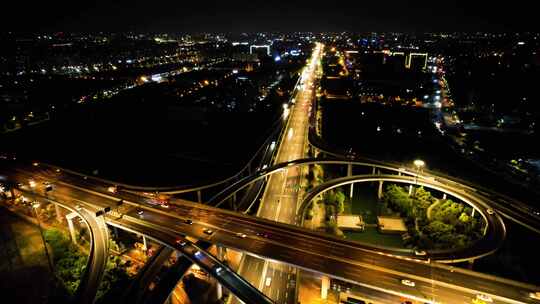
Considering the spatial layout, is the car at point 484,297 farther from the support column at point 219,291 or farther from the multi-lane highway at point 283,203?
the support column at point 219,291

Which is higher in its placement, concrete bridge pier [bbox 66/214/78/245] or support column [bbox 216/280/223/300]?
concrete bridge pier [bbox 66/214/78/245]

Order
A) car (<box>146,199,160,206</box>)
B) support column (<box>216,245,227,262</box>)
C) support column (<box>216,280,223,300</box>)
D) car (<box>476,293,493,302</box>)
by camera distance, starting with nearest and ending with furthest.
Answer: car (<box>476,293,493,302</box>)
support column (<box>216,280,223,300</box>)
support column (<box>216,245,227,262</box>)
car (<box>146,199,160,206</box>)

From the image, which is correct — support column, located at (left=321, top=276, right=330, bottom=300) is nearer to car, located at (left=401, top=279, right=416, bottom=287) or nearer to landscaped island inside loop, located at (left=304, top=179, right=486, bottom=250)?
car, located at (left=401, top=279, right=416, bottom=287)

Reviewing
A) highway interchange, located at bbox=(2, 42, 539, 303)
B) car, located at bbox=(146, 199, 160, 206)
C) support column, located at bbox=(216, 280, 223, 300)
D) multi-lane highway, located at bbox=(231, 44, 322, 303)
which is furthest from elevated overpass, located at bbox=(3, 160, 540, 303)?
support column, located at bbox=(216, 280, 223, 300)

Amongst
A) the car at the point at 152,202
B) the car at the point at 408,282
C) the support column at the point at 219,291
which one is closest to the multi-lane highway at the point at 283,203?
the support column at the point at 219,291

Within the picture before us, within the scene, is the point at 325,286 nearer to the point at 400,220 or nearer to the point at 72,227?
the point at 400,220
